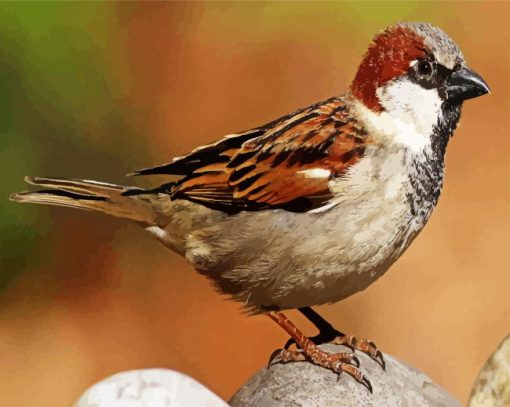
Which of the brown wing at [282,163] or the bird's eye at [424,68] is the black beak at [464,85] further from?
the brown wing at [282,163]

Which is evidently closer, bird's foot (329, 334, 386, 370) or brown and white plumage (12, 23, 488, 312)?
brown and white plumage (12, 23, 488, 312)

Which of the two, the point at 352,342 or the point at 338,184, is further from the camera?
the point at 352,342

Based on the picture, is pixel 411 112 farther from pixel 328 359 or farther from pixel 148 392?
pixel 148 392

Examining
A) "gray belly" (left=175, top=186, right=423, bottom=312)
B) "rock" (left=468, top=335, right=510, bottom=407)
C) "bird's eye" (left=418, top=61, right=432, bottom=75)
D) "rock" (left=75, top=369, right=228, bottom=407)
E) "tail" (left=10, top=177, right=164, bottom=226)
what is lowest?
"rock" (left=468, top=335, right=510, bottom=407)

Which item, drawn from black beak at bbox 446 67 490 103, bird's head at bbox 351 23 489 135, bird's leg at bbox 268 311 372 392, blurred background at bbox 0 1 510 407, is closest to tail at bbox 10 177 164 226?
blurred background at bbox 0 1 510 407

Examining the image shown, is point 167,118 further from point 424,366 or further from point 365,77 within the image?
point 424,366

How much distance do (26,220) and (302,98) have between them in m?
0.74

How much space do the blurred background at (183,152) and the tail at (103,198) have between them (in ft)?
0.86

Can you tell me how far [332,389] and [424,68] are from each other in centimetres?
62

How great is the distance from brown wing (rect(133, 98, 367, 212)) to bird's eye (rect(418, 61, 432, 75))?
0.16 meters

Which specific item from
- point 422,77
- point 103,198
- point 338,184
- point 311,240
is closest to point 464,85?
point 422,77

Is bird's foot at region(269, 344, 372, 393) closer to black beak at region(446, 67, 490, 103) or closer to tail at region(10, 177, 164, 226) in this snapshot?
tail at region(10, 177, 164, 226)

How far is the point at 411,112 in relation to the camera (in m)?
1.81

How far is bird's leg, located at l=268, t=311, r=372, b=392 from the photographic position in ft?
6.01
